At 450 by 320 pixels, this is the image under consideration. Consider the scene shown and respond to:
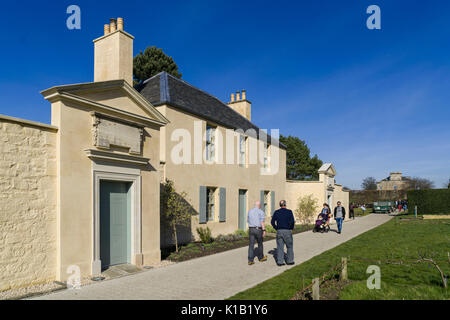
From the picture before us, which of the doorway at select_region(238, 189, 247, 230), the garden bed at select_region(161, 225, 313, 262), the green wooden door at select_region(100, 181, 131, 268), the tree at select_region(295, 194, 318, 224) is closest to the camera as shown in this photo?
the green wooden door at select_region(100, 181, 131, 268)

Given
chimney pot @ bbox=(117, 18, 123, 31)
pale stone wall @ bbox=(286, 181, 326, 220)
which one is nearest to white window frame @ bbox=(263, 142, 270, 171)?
pale stone wall @ bbox=(286, 181, 326, 220)

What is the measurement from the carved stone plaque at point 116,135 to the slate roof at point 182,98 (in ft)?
12.1

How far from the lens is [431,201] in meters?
28.5

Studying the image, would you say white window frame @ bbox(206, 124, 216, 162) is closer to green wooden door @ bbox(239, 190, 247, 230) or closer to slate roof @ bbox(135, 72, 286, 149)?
slate roof @ bbox(135, 72, 286, 149)

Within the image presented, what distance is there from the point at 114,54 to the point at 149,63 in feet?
63.6

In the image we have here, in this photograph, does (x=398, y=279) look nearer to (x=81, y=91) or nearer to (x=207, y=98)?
(x=81, y=91)

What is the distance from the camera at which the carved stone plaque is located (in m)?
7.66

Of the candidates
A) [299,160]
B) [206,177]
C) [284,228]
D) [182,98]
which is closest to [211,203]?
[206,177]

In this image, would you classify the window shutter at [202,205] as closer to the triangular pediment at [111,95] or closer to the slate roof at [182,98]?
the slate roof at [182,98]

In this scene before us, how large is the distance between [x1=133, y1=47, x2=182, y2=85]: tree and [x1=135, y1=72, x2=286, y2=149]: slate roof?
44.4 ft

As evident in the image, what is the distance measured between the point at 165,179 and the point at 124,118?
351 cm

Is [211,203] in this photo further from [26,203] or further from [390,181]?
[390,181]

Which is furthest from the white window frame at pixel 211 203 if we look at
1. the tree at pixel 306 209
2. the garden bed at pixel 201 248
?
the tree at pixel 306 209
